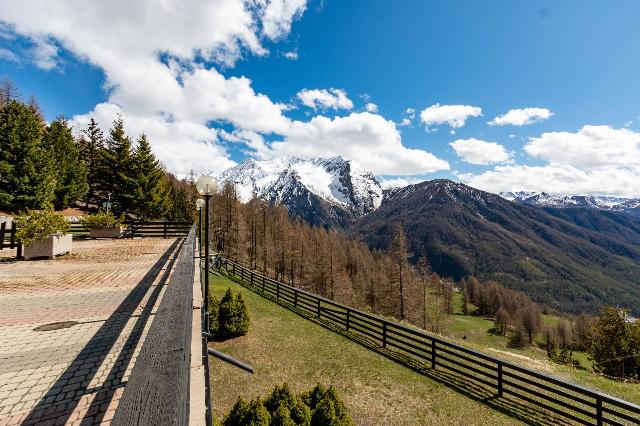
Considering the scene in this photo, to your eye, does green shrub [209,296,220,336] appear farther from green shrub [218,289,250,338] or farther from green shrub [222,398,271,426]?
green shrub [222,398,271,426]

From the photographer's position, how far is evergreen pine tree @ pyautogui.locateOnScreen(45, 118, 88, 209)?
45031 millimetres

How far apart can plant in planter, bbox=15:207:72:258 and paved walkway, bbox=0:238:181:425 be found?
211cm

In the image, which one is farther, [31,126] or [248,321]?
[31,126]

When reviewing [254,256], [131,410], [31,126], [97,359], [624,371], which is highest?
[31,126]

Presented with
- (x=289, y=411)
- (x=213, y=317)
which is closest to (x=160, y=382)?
(x=289, y=411)

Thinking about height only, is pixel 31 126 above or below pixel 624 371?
above

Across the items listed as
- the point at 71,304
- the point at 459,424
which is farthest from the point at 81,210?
the point at 459,424

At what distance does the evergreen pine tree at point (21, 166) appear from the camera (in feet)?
115

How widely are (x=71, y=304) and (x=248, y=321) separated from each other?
7.75 meters

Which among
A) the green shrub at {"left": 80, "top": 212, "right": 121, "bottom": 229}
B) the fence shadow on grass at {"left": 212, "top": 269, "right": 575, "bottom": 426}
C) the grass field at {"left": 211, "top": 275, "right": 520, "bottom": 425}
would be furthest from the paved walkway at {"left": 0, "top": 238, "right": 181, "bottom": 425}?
the green shrub at {"left": 80, "top": 212, "right": 121, "bottom": 229}

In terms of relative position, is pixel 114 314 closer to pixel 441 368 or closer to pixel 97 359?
pixel 97 359

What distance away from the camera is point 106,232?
92.9ft

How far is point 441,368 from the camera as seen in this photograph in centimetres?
1310

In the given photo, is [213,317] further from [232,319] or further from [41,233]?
[41,233]
